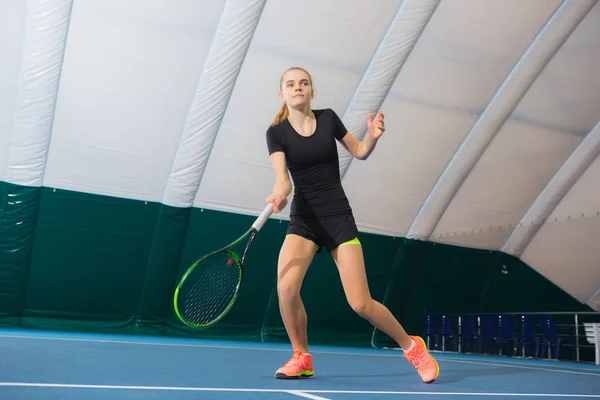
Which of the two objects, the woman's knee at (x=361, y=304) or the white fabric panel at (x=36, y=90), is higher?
the white fabric panel at (x=36, y=90)

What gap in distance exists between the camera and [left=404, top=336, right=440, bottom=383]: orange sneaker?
3.13 m

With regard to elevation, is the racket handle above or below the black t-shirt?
below

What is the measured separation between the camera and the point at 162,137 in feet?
25.1

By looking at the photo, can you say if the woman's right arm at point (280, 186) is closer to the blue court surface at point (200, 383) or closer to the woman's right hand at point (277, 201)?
the woman's right hand at point (277, 201)

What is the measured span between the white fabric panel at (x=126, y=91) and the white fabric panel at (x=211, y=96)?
5.8 inches

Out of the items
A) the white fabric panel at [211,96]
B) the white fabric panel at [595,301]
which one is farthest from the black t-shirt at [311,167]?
the white fabric panel at [595,301]

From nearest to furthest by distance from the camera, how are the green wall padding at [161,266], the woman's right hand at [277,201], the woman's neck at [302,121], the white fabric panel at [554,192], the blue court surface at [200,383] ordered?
the blue court surface at [200,383]
the woman's right hand at [277,201]
the woman's neck at [302,121]
the green wall padding at [161,266]
the white fabric panel at [554,192]

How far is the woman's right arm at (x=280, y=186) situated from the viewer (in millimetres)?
2812

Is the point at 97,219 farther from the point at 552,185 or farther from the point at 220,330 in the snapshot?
the point at 552,185

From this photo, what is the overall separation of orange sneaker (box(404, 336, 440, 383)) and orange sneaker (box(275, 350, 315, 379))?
Answer: 0.52 metres

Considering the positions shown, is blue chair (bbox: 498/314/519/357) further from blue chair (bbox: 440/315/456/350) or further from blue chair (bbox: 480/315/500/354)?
blue chair (bbox: 440/315/456/350)

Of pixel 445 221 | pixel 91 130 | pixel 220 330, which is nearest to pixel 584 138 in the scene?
pixel 445 221

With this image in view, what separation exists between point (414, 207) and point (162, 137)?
3938mm

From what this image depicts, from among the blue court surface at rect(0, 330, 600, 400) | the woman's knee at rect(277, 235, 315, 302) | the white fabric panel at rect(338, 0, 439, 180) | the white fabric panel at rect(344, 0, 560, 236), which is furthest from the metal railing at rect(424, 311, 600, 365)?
the woman's knee at rect(277, 235, 315, 302)
